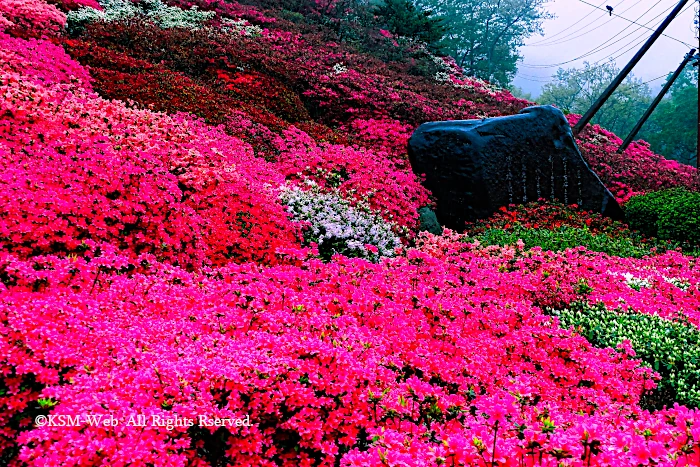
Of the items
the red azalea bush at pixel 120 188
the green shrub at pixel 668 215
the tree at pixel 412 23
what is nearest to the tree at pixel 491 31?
the tree at pixel 412 23

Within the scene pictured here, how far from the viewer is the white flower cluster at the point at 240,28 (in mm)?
21750

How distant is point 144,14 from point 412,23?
18.5 m

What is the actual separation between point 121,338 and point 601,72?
10501cm

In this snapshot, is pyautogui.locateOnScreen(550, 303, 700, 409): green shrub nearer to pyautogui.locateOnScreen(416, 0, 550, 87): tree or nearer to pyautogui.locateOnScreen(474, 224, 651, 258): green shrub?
pyautogui.locateOnScreen(474, 224, 651, 258): green shrub

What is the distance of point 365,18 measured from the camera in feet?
115

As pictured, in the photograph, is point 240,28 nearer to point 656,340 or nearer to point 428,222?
point 428,222

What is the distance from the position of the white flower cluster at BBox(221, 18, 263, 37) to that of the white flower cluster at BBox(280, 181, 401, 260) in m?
15.0

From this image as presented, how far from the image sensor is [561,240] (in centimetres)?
1084

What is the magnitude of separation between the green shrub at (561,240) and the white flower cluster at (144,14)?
1670 cm

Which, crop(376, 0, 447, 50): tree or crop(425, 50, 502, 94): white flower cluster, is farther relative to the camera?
crop(376, 0, 447, 50): tree

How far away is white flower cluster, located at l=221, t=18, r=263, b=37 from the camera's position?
2175cm

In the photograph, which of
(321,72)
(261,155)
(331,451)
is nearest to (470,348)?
(331,451)

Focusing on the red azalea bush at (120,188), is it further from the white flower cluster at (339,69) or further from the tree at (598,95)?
the tree at (598,95)

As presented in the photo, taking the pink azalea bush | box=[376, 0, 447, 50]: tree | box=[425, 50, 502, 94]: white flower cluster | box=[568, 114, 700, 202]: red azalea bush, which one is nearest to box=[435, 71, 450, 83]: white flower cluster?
box=[425, 50, 502, 94]: white flower cluster
